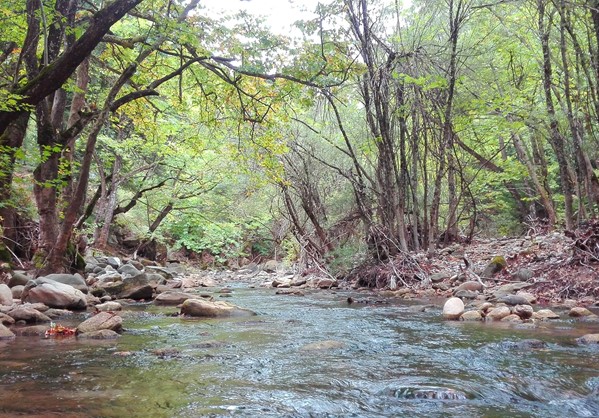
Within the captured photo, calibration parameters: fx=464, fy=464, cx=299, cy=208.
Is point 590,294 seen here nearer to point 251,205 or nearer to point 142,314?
point 142,314

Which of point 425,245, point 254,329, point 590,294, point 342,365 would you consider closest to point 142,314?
point 254,329

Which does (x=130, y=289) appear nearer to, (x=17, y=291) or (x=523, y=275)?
(x=17, y=291)

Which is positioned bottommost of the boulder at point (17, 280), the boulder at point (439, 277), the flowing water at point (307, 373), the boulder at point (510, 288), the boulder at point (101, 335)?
the flowing water at point (307, 373)

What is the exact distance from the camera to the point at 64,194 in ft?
34.6

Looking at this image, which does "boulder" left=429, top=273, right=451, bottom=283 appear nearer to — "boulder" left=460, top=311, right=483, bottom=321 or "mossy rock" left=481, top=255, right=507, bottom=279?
"mossy rock" left=481, top=255, right=507, bottom=279

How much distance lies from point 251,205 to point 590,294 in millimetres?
14827

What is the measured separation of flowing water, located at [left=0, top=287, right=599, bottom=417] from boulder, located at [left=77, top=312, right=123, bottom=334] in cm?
15

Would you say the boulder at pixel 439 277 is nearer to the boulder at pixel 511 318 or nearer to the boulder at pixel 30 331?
the boulder at pixel 511 318

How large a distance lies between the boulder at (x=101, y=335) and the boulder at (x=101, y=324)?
0.27 ft

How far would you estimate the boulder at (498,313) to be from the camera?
532 centimetres

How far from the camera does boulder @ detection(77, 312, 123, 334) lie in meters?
4.60

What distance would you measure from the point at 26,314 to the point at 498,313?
213 inches

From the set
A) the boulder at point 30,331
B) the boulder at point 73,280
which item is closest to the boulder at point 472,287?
the boulder at point 30,331

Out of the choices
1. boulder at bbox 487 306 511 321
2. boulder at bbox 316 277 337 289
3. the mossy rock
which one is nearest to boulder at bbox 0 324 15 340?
boulder at bbox 487 306 511 321
